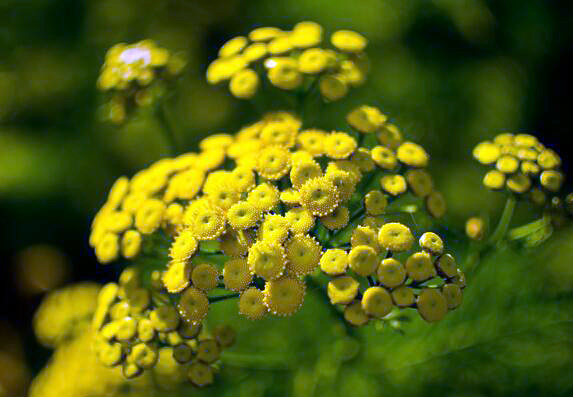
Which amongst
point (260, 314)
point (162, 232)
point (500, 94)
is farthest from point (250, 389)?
point (500, 94)

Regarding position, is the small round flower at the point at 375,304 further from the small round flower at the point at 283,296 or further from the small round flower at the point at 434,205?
the small round flower at the point at 434,205

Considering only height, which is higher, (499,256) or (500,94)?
(500,94)

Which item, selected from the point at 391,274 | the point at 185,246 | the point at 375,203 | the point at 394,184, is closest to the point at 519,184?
the point at 394,184

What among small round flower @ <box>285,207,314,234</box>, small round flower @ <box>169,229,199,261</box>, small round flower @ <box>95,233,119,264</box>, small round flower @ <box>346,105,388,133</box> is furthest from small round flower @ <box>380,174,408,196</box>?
small round flower @ <box>95,233,119,264</box>

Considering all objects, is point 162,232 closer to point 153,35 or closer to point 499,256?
point 499,256

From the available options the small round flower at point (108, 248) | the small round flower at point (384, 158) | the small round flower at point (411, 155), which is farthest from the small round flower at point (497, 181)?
the small round flower at point (108, 248)

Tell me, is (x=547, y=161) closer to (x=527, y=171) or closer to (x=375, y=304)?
(x=527, y=171)
